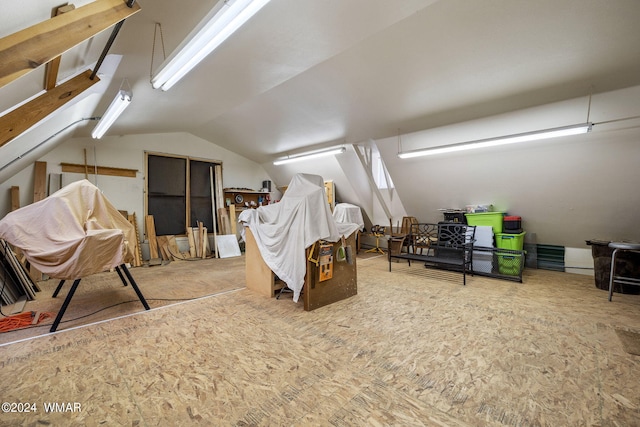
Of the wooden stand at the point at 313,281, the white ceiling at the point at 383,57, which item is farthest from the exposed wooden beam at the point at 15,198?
the wooden stand at the point at 313,281

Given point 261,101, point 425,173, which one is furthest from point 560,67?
point 261,101

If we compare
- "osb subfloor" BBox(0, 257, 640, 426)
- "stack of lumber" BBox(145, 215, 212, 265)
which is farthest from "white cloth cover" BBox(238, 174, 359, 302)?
"stack of lumber" BBox(145, 215, 212, 265)

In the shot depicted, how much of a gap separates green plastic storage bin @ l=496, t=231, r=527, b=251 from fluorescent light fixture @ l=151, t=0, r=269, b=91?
5488 mm

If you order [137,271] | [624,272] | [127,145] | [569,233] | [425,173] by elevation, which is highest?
[127,145]

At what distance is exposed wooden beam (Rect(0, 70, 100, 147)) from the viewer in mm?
2232

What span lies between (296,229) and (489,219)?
422 centimetres

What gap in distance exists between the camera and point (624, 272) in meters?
3.82

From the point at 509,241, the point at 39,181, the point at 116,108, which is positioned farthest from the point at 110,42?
the point at 509,241

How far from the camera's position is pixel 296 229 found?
3240mm

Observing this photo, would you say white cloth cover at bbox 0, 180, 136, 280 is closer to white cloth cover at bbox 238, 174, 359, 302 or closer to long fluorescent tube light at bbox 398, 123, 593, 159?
white cloth cover at bbox 238, 174, 359, 302

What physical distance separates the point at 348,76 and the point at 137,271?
18.2 feet

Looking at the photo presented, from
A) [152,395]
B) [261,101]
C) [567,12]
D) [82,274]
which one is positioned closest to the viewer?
[152,395]

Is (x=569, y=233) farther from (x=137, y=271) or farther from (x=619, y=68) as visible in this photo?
(x=137, y=271)

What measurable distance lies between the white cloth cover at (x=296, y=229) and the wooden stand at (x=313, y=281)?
0.14m
